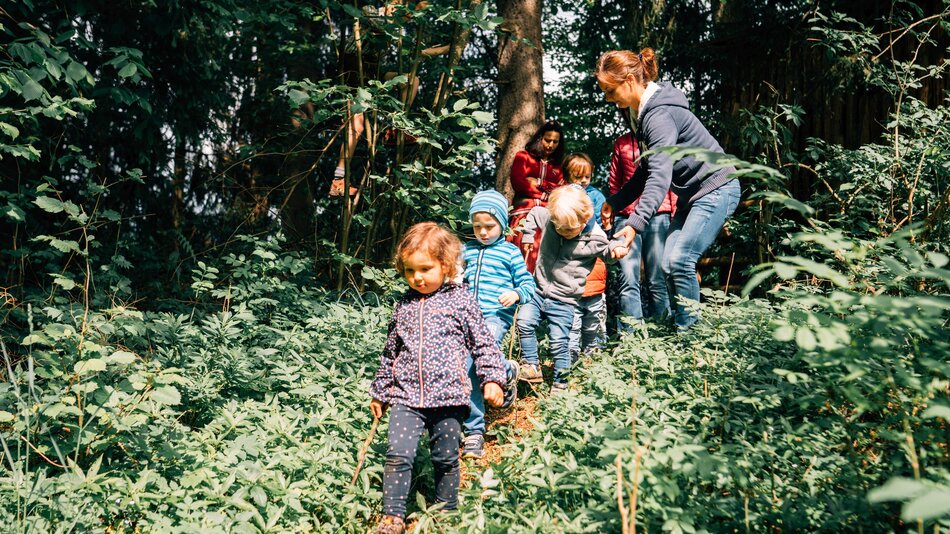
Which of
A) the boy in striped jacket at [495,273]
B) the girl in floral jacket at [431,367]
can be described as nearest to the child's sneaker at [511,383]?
the boy in striped jacket at [495,273]

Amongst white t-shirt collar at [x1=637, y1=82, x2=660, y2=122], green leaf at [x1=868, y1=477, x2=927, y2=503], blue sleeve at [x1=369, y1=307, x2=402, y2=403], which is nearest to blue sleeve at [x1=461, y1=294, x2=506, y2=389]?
blue sleeve at [x1=369, y1=307, x2=402, y2=403]

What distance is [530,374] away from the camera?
4773mm

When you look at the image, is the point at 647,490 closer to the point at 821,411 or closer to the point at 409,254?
the point at 821,411

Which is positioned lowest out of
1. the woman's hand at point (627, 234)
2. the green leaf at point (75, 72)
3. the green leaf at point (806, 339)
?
the woman's hand at point (627, 234)

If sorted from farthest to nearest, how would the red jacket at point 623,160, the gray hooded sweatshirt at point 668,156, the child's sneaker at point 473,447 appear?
the red jacket at point 623,160
the gray hooded sweatshirt at point 668,156
the child's sneaker at point 473,447

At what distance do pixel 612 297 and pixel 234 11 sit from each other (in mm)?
4410

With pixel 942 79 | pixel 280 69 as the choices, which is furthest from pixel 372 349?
pixel 280 69

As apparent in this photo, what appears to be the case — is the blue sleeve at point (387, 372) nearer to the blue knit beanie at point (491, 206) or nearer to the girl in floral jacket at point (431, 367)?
the girl in floral jacket at point (431, 367)

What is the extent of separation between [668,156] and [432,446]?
241 centimetres

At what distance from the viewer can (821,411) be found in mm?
2990

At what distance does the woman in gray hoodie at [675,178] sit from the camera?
14.1ft

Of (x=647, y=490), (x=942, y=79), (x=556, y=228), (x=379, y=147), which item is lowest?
(x=647, y=490)

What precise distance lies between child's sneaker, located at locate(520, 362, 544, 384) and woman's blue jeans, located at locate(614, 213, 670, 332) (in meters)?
0.75

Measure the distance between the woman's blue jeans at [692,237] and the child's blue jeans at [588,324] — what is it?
76cm
